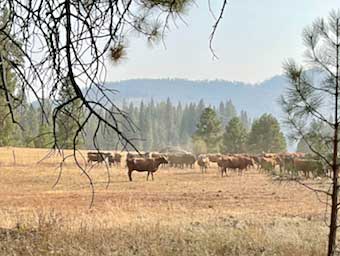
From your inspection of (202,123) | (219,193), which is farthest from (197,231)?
(202,123)

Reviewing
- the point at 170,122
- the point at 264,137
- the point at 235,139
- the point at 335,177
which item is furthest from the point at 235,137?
the point at 335,177

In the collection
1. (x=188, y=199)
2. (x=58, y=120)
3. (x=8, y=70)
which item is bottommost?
(x=188, y=199)

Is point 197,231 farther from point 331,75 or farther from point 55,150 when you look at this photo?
point 55,150

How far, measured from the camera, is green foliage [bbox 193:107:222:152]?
59.9 m

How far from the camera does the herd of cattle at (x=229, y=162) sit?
20.2ft

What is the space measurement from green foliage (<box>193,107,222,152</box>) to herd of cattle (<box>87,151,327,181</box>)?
14.2m

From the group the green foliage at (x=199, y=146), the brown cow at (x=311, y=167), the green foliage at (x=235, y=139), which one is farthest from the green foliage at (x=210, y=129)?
the brown cow at (x=311, y=167)

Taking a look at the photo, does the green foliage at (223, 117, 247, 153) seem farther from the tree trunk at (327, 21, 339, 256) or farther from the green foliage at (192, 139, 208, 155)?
Answer: the tree trunk at (327, 21, 339, 256)

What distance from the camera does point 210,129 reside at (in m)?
60.2

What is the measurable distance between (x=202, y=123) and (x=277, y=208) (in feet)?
144

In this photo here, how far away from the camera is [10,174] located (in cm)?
3067

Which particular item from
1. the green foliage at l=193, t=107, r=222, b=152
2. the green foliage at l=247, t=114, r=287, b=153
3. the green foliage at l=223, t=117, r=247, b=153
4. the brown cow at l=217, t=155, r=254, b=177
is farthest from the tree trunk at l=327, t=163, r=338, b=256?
the green foliage at l=193, t=107, r=222, b=152

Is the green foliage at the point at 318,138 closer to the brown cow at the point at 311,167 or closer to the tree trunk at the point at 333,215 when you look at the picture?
the brown cow at the point at 311,167

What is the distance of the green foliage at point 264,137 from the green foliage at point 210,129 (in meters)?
4.16
